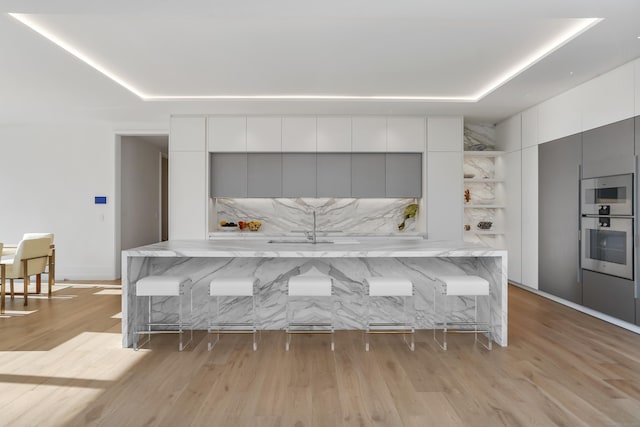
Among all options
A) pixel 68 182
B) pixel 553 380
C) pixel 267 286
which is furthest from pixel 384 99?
pixel 68 182

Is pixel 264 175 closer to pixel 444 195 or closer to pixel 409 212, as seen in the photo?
pixel 409 212

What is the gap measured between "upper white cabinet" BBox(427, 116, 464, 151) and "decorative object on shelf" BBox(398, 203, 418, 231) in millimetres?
903

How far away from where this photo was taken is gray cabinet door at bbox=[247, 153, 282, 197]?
614cm

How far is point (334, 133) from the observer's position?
6008 mm

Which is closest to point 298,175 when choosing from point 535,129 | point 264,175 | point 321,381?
point 264,175

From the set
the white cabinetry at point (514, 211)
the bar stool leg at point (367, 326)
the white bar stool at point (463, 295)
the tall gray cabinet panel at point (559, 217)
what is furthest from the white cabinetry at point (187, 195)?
the tall gray cabinet panel at point (559, 217)

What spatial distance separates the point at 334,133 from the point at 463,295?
3.37 meters

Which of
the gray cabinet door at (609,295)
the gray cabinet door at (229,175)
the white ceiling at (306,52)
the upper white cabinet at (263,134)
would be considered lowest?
the gray cabinet door at (609,295)

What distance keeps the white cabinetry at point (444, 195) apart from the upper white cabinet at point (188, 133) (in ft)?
11.1

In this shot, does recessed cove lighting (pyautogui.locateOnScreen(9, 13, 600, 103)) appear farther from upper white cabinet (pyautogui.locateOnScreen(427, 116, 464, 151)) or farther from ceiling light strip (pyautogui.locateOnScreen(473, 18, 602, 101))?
upper white cabinet (pyautogui.locateOnScreen(427, 116, 464, 151))

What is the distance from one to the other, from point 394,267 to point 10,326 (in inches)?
150

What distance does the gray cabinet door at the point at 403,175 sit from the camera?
20.1ft

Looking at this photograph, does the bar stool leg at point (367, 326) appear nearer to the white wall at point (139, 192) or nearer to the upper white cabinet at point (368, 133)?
the upper white cabinet at point (368, 133)

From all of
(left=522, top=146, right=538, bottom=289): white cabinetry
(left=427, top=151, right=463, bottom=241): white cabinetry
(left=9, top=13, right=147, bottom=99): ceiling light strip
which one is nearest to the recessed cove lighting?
(left=9, top=13, right=147, bottom=99): ceiling light strip
